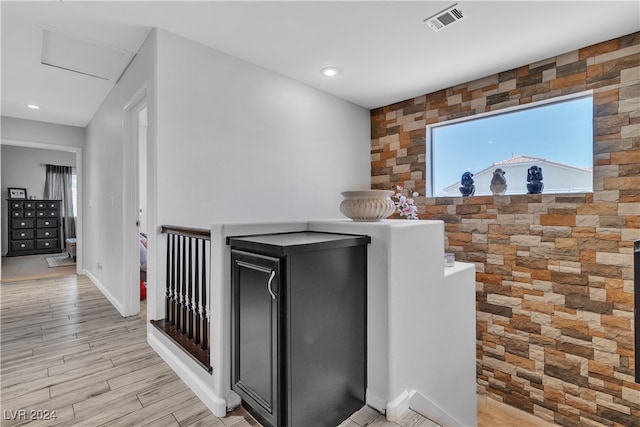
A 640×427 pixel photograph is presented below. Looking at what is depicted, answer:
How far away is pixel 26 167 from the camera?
24.2 feet

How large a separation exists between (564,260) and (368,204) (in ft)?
6.94

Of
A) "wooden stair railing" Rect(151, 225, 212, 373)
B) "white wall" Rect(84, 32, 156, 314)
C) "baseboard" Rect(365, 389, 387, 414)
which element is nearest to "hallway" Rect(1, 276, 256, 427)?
"wooden stair railing" Rect(151, 225, 212, 373)

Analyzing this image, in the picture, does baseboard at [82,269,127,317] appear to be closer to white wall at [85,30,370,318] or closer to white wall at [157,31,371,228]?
white wall at [85,30,370,318]

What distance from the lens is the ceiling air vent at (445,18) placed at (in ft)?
7.07

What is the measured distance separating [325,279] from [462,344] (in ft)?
4.63

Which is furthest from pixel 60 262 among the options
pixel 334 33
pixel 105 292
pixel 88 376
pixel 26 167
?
pixel 334 33

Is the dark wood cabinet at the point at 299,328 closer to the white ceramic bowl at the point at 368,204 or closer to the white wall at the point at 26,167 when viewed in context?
the white ceramic bowl at the point at 368,204

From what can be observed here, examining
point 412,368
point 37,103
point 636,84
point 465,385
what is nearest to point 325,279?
point 412,368

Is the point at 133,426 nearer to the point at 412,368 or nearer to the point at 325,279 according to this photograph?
the point at 325,279

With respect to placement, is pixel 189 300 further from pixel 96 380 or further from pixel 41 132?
pixel 41 132

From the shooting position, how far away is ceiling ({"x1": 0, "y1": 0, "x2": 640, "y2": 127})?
2.13 metres

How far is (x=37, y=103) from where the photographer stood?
3.94 meters

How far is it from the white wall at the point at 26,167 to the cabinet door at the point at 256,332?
28.0ft

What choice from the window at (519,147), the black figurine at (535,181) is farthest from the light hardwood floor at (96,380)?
the window at (519,147)
